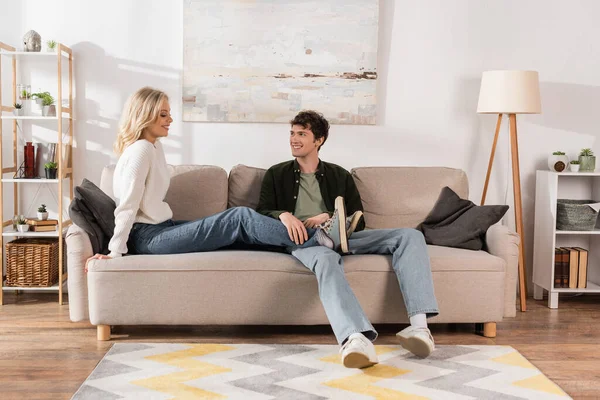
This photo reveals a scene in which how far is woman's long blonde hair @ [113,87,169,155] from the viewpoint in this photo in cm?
348

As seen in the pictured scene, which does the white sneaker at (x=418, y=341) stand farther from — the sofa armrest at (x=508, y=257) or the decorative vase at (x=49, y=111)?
the decorative vase at (x=49, y=111)

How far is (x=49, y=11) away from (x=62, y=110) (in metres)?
0.67

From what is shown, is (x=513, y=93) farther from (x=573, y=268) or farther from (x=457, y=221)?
(x=573, y=268)

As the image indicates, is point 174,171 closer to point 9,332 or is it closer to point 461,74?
point 9,332

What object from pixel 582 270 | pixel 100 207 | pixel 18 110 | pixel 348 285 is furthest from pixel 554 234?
pixel 18 110

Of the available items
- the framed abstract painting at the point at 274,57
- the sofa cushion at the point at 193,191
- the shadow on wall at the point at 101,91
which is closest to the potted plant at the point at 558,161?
the framed abstract painting at the point at 274,57

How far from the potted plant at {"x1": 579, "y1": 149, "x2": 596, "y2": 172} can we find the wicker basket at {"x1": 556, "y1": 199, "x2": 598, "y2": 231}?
0.24 m

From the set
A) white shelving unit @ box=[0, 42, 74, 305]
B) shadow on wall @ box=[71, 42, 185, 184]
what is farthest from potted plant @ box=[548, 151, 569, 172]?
white shelving unit @ box=[0, 42, 74, 305]

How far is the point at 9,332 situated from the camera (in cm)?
352

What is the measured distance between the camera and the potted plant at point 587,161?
4402 millimetres

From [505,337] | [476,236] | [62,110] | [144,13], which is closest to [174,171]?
[62,110]

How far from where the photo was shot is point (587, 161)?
14.5ft

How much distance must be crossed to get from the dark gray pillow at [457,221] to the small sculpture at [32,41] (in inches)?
97.6

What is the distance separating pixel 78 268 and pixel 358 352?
4.73ft
